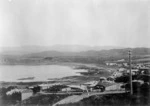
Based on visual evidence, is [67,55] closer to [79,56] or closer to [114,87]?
[79,56]

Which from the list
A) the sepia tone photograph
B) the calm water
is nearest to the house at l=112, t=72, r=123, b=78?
the sepia tone photograph

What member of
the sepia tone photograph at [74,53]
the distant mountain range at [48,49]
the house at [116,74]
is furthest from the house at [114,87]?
the distant mountain range at [48,49]

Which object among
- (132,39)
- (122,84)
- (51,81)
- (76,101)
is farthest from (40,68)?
(132,39)

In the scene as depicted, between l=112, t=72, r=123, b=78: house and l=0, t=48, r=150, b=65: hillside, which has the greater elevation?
l=0, t=48, r=150, b=65: hillside

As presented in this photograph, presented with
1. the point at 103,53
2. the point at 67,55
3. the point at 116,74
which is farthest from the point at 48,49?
the point at 116,74

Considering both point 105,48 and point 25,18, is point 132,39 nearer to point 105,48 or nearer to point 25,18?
point 105,48

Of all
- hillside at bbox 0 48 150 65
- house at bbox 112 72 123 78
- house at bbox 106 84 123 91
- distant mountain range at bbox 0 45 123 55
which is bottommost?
house at bbox 106 84 123 91

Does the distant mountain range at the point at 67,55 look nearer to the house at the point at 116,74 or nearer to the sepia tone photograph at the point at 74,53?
the sepia tone photograph at the point at 74,53

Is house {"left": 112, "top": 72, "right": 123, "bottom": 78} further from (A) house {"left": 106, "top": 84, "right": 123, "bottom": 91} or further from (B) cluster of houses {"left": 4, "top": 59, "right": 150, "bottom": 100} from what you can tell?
(A) house {"left": 106, "top": 84, "right": 123, "bottom": 91}
